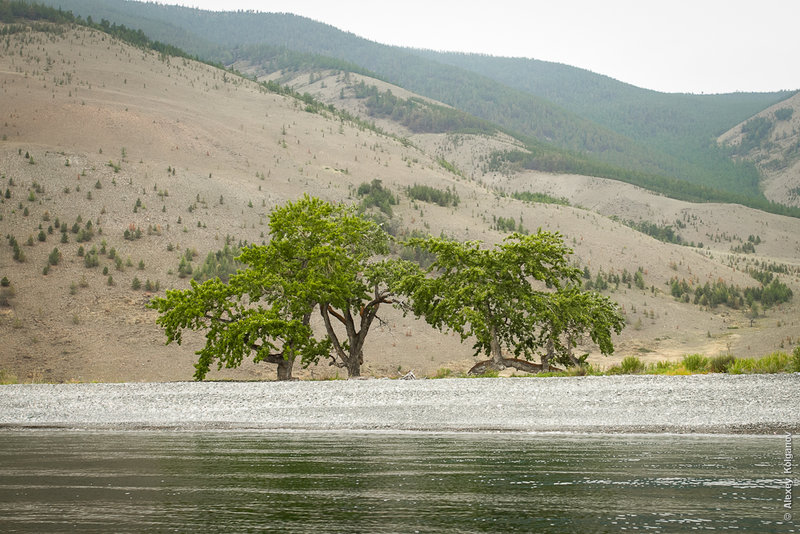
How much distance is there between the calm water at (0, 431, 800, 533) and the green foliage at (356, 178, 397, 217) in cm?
4236

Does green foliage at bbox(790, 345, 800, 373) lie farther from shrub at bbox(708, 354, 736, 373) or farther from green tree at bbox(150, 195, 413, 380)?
green tree at bbox(150, 195, 413, 380)

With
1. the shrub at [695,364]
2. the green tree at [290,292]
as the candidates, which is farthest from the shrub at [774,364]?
the green tree at [290,292]

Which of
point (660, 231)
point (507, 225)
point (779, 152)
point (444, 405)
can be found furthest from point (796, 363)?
point (779, 152)

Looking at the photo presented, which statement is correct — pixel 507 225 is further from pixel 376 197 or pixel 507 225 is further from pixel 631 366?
pixel 631 366

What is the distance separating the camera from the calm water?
6.03 m

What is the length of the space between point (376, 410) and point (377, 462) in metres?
6.24

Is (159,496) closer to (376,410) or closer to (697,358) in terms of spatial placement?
(376,410)

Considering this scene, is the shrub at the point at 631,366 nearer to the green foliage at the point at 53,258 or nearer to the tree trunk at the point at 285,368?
the tree trunk at the point at 285,368

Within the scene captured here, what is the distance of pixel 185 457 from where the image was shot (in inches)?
411

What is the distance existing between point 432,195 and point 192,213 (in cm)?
2224

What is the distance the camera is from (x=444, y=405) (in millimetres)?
15883

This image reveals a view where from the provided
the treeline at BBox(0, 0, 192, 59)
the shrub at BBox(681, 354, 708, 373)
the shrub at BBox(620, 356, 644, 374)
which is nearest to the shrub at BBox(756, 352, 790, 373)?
the shrub at BBox(681, 354, 708, 373)

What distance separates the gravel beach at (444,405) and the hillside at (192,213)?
37.3ft

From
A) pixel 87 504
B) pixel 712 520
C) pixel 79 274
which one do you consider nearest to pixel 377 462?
pixel 87 504
